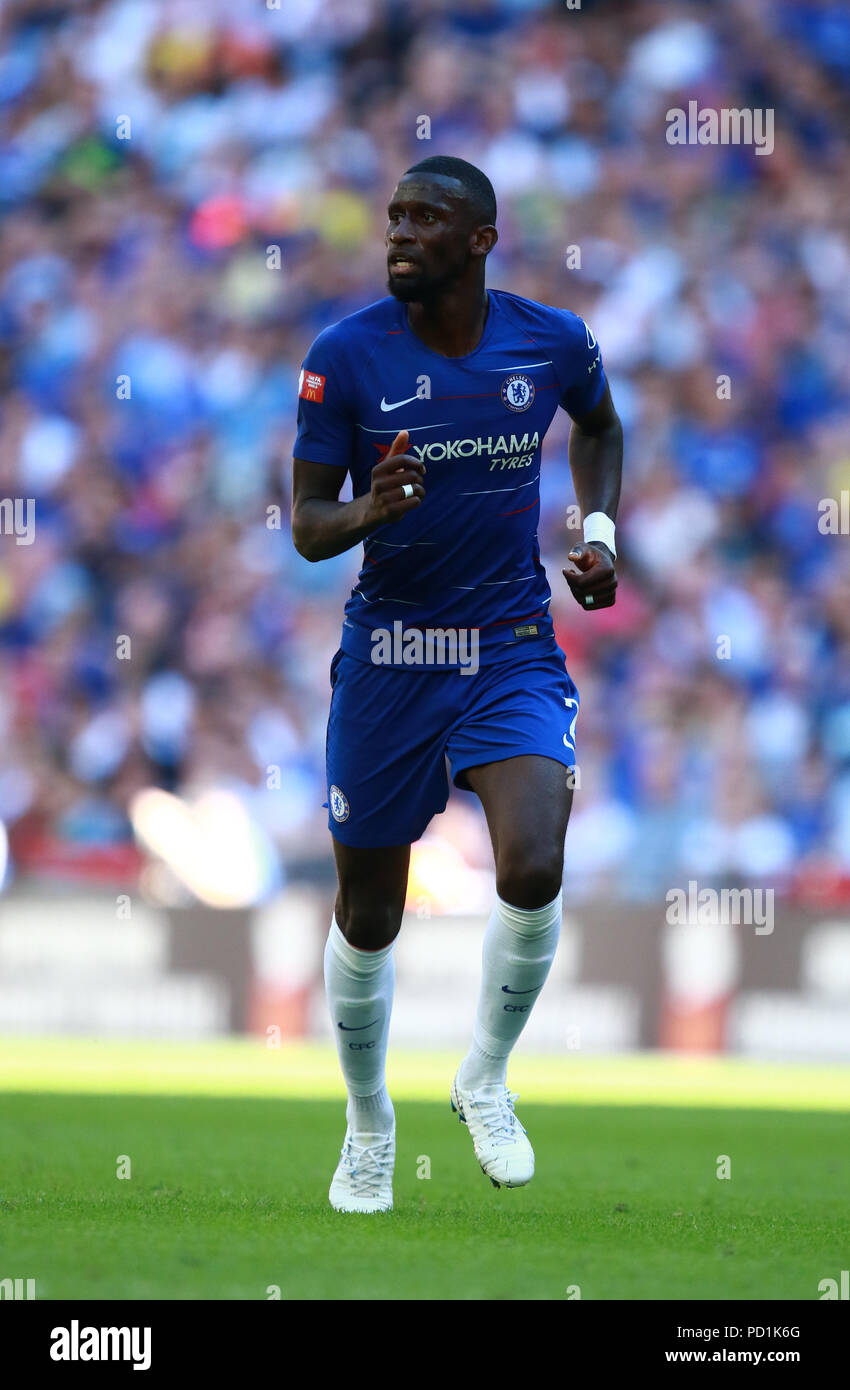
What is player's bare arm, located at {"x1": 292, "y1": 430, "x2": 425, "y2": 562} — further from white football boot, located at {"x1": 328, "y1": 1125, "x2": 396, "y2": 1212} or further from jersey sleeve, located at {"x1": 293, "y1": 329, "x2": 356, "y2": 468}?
white football boot, located at {"x1": 328, "y1": 1125, "x2": 396, "y2": 1212}

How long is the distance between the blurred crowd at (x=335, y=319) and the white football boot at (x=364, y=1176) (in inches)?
267

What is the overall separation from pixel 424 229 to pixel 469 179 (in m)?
0.22

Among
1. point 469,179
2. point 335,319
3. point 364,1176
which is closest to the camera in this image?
point 469,179

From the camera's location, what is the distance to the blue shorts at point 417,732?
5602 millimetres

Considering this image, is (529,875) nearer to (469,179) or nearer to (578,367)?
(578,367)

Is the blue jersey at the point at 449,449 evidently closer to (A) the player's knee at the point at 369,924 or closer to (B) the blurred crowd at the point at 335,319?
(A) the player's knee at the point at 369,924

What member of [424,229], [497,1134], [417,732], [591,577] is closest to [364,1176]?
[497,1134]

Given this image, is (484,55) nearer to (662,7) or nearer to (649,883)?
(662,7)

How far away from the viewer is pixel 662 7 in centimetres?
1792

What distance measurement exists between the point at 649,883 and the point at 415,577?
23.4 ft

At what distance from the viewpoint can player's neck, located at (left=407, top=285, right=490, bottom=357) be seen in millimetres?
5672

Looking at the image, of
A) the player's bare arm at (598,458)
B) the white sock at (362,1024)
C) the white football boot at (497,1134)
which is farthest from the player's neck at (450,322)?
the white football boot at (497,1134)

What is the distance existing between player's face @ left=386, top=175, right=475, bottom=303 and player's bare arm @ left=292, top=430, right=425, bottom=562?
45 cm

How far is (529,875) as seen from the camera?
5344 millimetres
